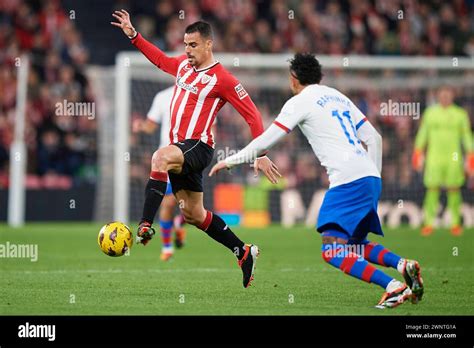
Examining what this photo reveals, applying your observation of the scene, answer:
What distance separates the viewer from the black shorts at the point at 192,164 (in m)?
8.97

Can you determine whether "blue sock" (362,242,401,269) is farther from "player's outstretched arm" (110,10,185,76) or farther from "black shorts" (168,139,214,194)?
"player's outstretched arm" (110,10,185,76)

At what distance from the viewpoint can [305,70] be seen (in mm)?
8102

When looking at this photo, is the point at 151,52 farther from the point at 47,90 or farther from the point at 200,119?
the point at 47,90

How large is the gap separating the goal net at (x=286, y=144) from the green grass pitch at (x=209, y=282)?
14.0 feet

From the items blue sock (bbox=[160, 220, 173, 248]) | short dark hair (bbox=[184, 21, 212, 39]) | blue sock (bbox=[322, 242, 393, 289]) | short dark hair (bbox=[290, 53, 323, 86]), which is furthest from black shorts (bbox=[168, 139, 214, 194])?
blue sock (bbox=[160, 220, 173, 248])

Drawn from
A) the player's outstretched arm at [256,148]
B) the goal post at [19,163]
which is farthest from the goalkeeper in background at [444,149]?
the player's outstretched arm at [256,148]

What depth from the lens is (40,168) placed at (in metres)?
20.4

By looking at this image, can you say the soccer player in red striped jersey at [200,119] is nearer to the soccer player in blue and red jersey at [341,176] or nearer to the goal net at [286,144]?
the soccer player in blue and red jersey at [341,176]

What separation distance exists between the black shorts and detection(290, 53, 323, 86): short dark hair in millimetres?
1396

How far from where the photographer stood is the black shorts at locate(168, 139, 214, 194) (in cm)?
897

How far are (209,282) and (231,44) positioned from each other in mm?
13723

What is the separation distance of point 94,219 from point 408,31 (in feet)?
29.3

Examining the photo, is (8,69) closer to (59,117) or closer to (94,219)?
(59,117)

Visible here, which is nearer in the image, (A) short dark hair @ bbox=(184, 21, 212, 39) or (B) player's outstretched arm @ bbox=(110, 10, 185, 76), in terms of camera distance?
(A) short dark hair @ bbox=(184, 21, 212, 39)
